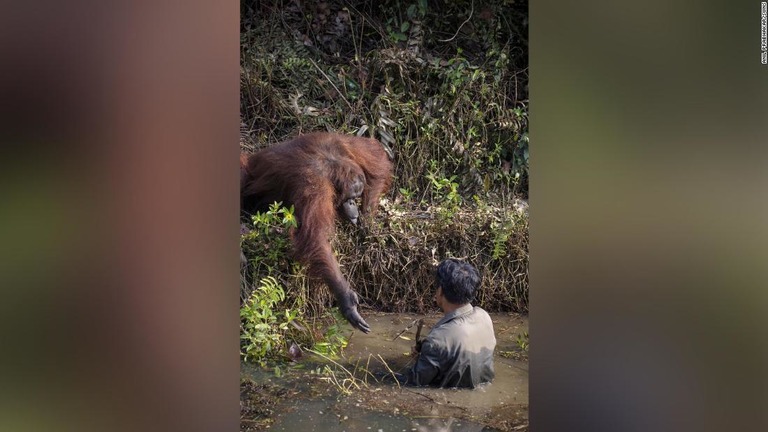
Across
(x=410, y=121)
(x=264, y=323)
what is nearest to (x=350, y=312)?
(x=264, y=323)

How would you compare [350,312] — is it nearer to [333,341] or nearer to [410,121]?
[333,341]

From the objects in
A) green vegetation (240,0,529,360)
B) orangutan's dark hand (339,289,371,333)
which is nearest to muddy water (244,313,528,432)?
orangutan's dark hand (339,289,371,333)

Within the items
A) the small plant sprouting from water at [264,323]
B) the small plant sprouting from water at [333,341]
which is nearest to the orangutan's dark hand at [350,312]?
the small plant sprouting from water at [333,341]

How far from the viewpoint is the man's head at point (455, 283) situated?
2.70m

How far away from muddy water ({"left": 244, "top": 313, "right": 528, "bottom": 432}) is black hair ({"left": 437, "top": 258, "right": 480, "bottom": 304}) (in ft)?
0.60

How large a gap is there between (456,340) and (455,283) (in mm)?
252

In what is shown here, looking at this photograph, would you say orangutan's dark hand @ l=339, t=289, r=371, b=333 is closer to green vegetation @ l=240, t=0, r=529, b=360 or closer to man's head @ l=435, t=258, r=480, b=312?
green vegetation @ l=240, t=0, r=529, b=360

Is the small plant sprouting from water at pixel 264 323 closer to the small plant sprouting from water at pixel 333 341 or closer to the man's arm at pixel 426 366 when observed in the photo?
the small plant sprouting from water at pixel 333 341

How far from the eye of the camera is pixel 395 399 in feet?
8.48

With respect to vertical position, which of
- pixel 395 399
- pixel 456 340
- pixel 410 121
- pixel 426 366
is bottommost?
pixel 395 399

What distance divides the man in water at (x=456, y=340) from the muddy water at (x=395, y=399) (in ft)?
0.14
